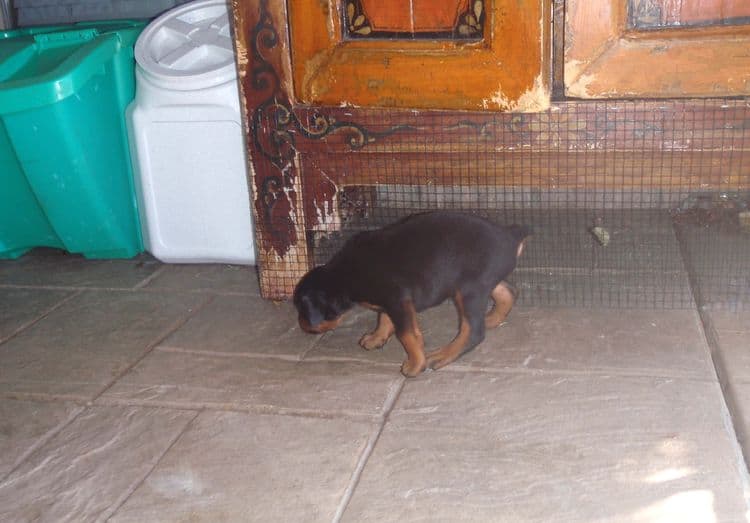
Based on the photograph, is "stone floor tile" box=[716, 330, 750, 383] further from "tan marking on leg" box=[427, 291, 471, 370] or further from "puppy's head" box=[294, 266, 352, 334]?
"puppy's head" box=[294, 266, 352, 334]

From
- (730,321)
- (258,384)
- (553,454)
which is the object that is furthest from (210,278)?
(730,321)

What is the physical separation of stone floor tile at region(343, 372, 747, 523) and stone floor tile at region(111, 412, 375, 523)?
93 mm

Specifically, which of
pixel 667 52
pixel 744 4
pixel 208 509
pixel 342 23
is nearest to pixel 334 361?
pixel 208 509

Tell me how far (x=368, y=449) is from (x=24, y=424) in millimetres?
1084

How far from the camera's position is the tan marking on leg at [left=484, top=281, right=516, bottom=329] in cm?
292

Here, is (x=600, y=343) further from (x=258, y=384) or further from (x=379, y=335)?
(x=258, y=384)

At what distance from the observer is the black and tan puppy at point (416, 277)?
253 centimetres

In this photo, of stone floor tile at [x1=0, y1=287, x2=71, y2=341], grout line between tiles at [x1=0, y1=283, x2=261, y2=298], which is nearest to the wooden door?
grout line between tiles at [x1=0, y1=283, x2=261, y2=298]

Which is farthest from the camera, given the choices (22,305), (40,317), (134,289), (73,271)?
(73,271)

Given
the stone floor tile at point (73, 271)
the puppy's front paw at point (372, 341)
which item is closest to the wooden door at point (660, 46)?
the puppy's front paw at point (372, 341)

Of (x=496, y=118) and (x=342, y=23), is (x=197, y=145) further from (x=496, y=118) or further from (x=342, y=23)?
(x=496, y=118)

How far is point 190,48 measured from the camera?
367cm

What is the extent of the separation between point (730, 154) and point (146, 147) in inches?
96.0

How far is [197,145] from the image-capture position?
11.6 feet
